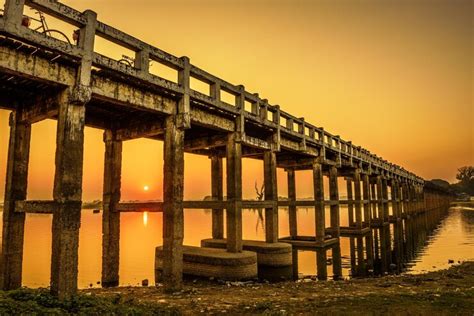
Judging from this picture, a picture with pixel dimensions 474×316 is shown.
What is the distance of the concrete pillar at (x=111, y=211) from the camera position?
12.8 metres

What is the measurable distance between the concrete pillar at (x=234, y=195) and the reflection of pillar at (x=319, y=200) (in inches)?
377

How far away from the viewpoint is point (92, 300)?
691 cm

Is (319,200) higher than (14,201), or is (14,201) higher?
(14,201)

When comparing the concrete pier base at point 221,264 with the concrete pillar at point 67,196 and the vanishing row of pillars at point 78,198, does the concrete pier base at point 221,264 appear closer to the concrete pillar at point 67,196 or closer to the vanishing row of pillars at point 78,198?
the vanishing row of pillars at point 78,198

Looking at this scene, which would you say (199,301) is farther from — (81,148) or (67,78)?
(67,78)

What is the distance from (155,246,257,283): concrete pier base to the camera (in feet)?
43.2

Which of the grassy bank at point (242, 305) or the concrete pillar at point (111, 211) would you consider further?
the concrete pillar at point (111, 211)

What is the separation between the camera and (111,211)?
511 inches

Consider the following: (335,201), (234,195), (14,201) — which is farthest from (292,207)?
(14,201)

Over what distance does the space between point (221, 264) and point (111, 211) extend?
477 centimetres

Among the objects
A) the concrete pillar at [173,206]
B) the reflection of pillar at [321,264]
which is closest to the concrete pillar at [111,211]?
the concrete pillar at [173,206]

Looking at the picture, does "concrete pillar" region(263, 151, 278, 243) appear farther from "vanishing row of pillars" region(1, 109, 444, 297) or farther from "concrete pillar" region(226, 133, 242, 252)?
"concrete pillar" region(226, 133, 242, 252)

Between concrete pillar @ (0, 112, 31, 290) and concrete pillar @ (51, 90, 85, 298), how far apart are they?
9.44ft

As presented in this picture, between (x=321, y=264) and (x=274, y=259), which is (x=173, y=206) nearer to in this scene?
(x=274, y=259)
